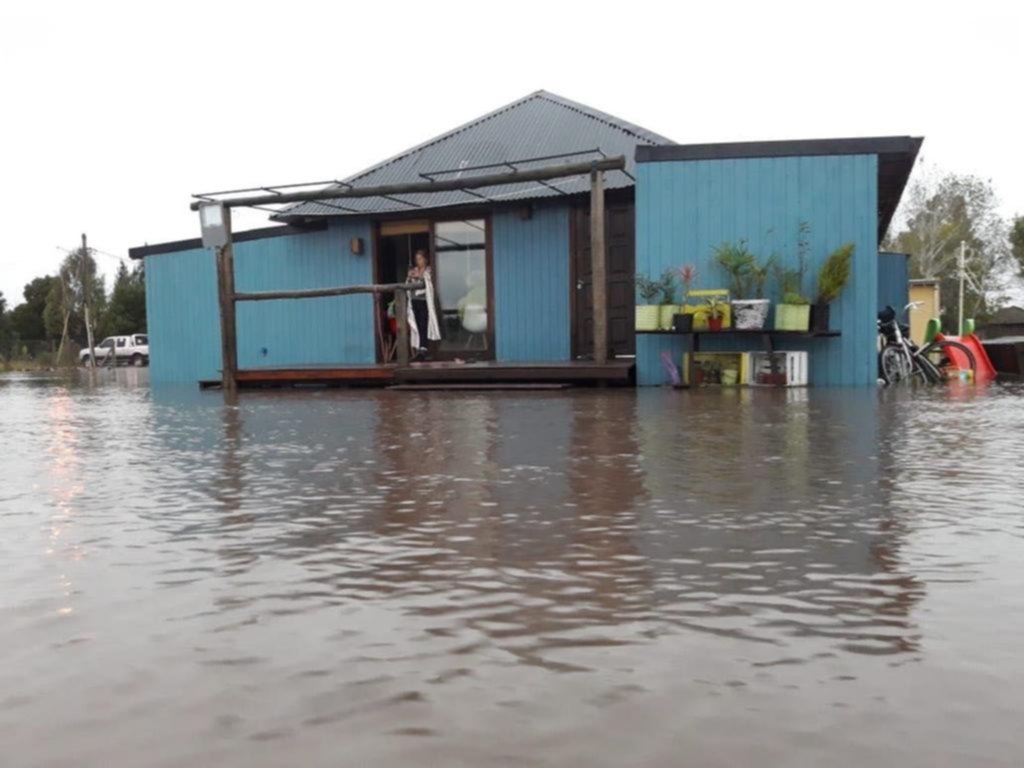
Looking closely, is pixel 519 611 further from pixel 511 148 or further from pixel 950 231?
pixel 950 231

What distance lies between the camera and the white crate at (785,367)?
9.14 metres

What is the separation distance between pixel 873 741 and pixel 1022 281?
179 ft

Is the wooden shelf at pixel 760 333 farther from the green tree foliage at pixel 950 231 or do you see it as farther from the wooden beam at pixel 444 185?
the green tree foliage at pixel 950 231

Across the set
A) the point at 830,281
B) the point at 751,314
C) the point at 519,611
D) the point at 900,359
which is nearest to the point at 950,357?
the point at 900,359

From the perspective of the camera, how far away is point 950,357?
1090 cm

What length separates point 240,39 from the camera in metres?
10.2

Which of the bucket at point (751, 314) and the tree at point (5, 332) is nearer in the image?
the bucket at point (751, 314)

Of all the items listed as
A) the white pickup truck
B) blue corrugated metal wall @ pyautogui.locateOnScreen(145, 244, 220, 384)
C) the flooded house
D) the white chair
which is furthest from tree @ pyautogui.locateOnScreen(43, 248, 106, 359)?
the white chair

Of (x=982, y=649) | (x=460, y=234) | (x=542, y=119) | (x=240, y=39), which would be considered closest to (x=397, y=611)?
(x=982, y=649)

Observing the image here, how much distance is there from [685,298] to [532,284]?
3452mm

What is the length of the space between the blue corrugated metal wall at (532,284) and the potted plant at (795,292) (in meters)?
3.57

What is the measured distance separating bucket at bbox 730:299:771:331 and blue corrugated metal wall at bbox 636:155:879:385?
58cm

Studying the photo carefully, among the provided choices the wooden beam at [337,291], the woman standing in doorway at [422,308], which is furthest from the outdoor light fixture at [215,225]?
the woman standing in doorway at [422,308]

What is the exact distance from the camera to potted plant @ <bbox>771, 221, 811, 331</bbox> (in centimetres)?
887
